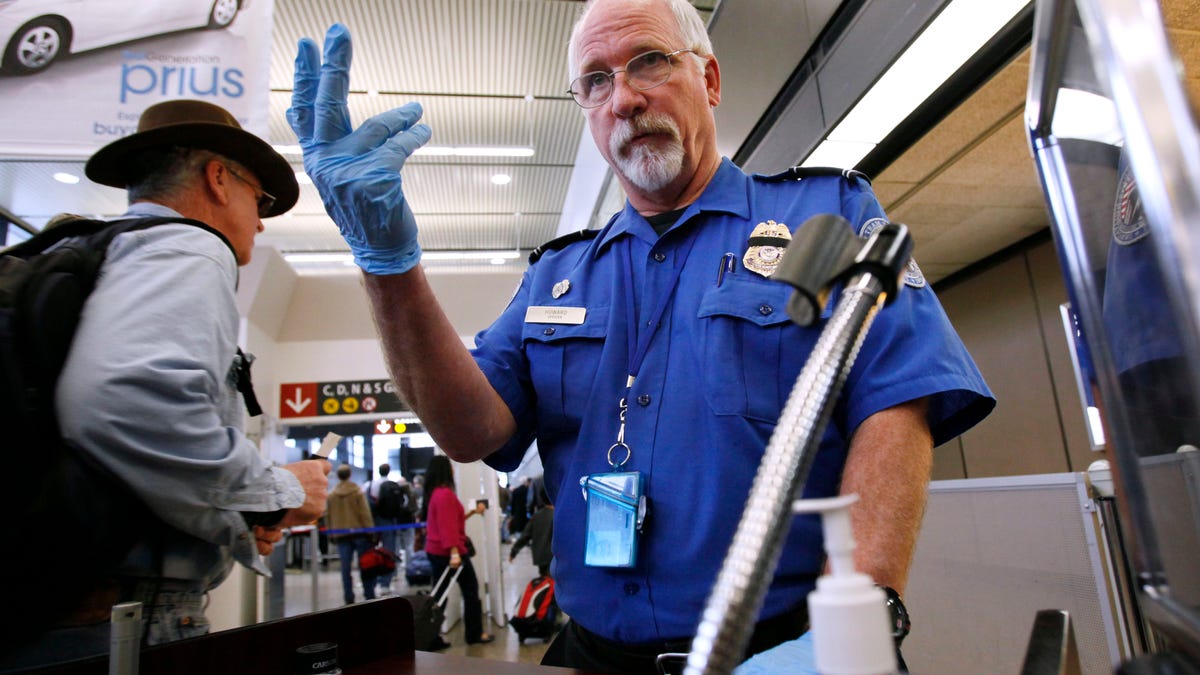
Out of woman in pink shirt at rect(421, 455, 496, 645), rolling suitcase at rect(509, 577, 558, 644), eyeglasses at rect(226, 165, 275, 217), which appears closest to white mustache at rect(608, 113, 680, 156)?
eyeglasses at rect(226, 165, 275, 217)

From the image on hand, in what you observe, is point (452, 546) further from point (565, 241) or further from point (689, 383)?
point (689, 383)

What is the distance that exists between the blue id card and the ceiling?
2.24 meters

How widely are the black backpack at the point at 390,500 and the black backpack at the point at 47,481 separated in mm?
7464

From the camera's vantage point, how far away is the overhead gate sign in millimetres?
7980

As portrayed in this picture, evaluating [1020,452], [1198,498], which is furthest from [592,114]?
[1020,452]

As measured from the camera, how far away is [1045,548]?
250 centimetres

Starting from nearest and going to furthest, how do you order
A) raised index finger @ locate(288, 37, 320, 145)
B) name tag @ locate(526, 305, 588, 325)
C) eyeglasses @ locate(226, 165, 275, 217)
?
raised index finger @ locate(288, 37, 320, 145)
name tag @ locate(526, 305, 588, 325)
eyeglasses @ locate(226, 165, 275, 217)

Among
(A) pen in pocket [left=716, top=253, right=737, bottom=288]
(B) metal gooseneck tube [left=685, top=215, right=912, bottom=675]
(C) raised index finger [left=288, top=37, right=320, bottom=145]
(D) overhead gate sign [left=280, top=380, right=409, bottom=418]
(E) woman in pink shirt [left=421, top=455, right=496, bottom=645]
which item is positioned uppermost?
(D) overhead gate sign [left=280, top=380, right=409, bottom=418]

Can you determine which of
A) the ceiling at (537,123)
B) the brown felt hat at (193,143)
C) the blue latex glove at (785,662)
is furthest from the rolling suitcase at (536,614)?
the blue latex glove at (785,662)

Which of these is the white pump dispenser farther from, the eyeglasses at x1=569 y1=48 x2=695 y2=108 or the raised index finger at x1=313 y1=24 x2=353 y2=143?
the eyeglasses at x1=569 y1=48 x2=695 y2=108

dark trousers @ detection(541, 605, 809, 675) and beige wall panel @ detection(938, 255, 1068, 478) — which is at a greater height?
beige wall panel @ detection(938, 255, 1068, 478)

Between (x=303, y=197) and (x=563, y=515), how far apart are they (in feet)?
28.9

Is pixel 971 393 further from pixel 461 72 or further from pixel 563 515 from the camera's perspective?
pixel 461 72

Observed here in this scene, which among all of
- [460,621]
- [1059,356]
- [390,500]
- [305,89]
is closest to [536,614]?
[460,621]
